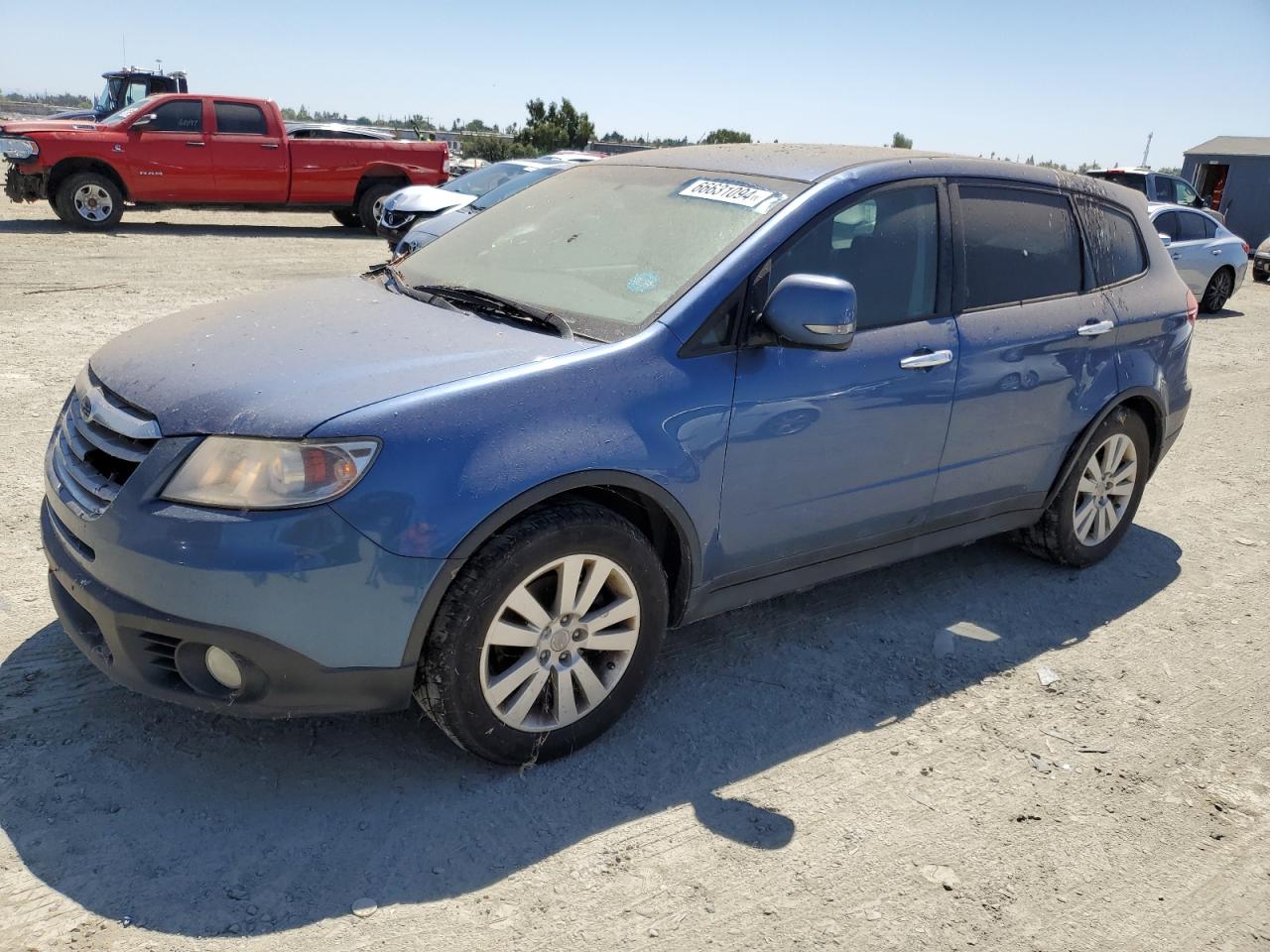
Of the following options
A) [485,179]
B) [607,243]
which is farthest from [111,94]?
[607,243]

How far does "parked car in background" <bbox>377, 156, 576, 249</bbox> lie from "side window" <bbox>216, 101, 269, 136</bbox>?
13.7 ft

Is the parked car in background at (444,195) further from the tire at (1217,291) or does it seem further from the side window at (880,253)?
the tire at (1217,291)

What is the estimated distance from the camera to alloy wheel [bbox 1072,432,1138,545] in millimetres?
4805

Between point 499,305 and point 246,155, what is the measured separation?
13.4m

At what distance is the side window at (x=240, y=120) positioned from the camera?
15086mm

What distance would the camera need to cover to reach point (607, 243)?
12.2 ft

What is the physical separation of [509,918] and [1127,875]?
1704 mm

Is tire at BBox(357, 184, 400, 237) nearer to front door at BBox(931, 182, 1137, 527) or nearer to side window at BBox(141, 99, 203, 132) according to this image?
side window at BBox(141, 99, 203, 132)

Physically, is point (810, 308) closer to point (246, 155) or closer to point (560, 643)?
point (560, 643)

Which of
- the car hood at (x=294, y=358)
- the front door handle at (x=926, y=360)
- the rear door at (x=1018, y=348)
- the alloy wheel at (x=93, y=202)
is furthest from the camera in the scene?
the alloy wheel at (x=93, y=202)

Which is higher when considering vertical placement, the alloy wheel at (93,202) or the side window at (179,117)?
the side window at (179,117)

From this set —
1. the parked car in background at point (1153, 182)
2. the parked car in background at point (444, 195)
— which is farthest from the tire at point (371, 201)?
the parked car in background at point (1153, 182)

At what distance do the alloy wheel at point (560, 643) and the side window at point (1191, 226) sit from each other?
1359 cm

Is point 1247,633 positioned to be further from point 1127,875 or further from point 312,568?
point 312,568
